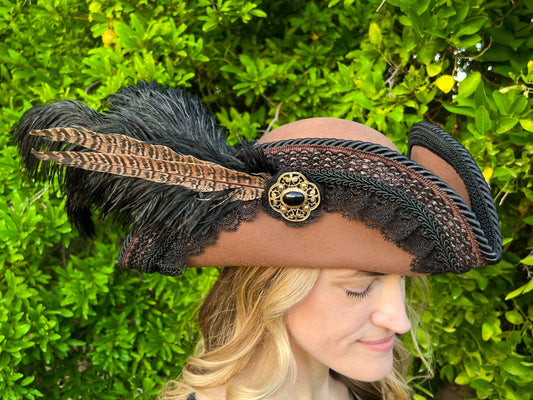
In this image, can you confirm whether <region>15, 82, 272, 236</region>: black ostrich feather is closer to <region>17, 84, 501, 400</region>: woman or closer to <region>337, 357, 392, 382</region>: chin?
<region>17, 84, 501, 400</region>: woman

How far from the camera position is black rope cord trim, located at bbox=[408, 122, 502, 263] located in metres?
1.30

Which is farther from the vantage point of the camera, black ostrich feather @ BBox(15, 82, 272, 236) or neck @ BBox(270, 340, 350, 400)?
neck @ BBox(270, 340, 350, 400)

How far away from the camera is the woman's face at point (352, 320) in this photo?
4.69ft

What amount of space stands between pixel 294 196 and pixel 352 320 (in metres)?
0.41

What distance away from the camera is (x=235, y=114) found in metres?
2.46

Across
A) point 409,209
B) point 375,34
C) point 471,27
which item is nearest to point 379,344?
point 409,209

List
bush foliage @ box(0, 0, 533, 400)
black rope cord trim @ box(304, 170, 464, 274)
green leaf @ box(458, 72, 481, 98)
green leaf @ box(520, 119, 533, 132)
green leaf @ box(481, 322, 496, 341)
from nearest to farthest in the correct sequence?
black rope cord trim @ box(304, 170, 464, 274) → green leaf @ box(520, 119, 533, 132) → green leaf @ box(458, 72, 481, 98) → bush foliage @ box(0, 0, 533, 400) → green leaf @ box(481, 322, 496, 341)

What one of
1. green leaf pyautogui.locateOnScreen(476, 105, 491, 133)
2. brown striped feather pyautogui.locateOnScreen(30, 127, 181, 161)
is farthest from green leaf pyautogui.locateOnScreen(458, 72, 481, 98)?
brown striped feather pyautogui.locateOnScreen(30, 127, 181, 161)

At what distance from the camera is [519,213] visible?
2.22m

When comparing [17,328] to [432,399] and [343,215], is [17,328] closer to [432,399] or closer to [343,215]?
[343,215]

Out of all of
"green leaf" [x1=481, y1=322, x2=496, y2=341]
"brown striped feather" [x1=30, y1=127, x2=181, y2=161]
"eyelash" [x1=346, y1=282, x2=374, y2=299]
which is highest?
"brown striped feather" [x1=30, y1=127, x2=181, y2=161]

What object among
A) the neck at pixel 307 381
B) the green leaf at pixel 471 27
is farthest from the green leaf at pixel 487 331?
the green leaf at pixel 471 27

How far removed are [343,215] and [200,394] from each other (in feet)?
2.57

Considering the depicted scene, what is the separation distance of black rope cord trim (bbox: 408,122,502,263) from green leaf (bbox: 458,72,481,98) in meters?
0.44
